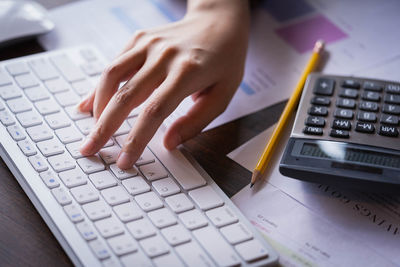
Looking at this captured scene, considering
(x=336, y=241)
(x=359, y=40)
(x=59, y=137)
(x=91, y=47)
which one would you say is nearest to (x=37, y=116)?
(x=59, y=137)

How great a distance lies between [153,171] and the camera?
564mm

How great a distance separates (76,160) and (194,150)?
0.46ft

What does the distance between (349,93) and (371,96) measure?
3cm

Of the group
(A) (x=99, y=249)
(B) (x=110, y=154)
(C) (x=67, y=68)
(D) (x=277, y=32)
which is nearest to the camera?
(A) (x=99, y=249)

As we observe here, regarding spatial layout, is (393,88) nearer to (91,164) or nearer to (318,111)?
(318,111)

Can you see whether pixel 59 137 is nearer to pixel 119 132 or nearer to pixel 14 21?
pixel 119 132

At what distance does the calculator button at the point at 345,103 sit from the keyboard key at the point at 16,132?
1.21 ft

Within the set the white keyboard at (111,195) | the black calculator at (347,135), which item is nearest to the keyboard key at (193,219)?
the white keyboard at (111,195)

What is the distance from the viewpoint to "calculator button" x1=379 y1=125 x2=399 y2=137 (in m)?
0.58

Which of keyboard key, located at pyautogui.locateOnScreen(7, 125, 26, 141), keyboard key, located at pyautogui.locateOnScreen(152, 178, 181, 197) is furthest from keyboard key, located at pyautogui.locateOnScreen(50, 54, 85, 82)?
keyboard key, located at pyautogui.locateOnScreen(152, 178, 181, 197)

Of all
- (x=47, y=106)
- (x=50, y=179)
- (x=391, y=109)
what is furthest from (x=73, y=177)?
(x=391, y=109)

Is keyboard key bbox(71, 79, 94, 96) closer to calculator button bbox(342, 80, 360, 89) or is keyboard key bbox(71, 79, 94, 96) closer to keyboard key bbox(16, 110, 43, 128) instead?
keyboard key bbox(16, 110, 43, 128)

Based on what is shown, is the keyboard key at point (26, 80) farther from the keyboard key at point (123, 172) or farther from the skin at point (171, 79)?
the keyboard key at point (123, 172)

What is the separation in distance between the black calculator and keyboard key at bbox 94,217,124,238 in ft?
0.60
